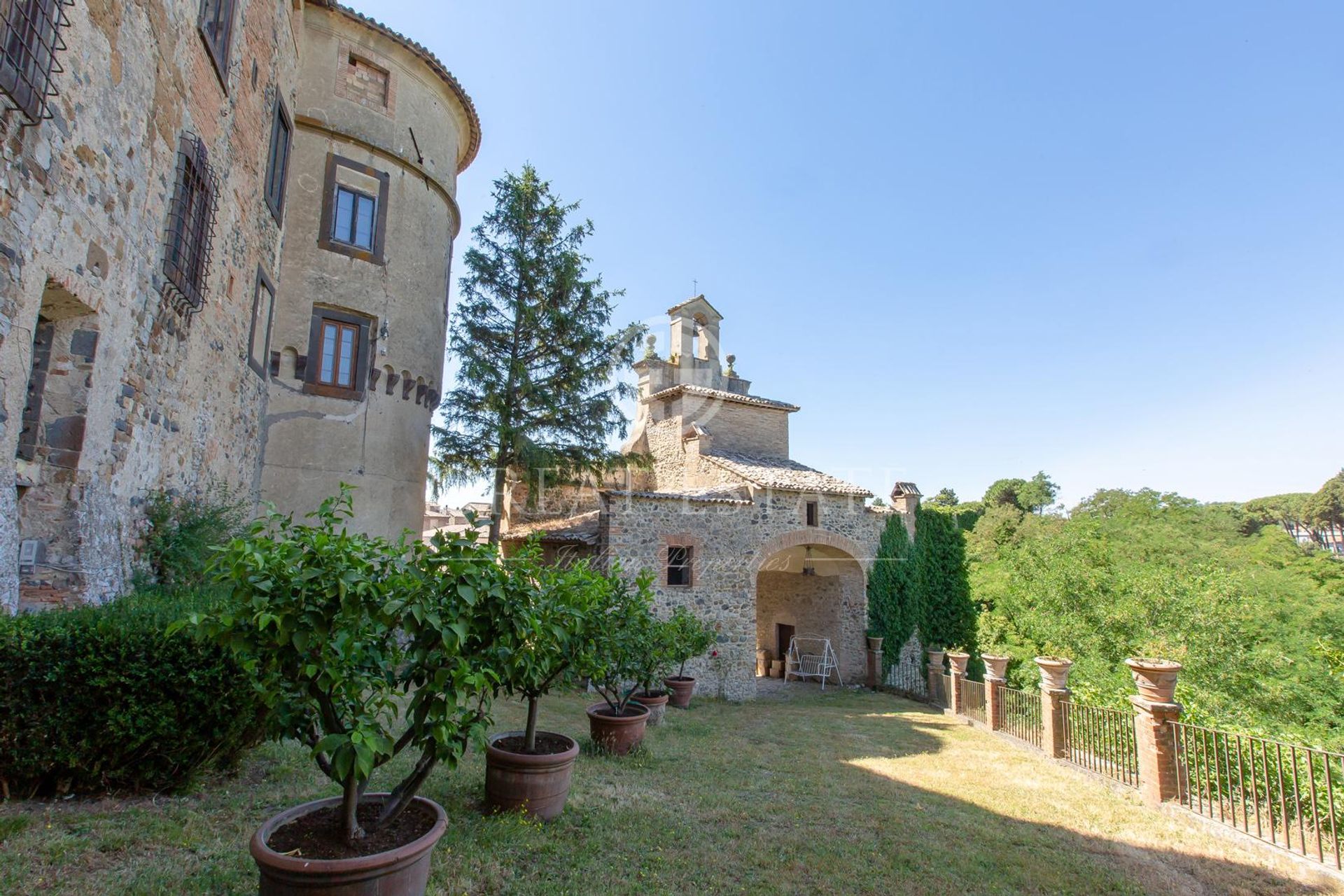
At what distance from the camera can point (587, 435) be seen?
1540cm

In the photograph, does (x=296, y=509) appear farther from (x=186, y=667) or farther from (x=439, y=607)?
(x=439, y=607)

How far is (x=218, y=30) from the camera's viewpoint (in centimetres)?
721

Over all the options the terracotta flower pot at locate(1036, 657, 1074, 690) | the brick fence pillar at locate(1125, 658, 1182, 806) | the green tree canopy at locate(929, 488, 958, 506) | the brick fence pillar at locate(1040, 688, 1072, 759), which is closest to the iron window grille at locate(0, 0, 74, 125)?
the brick fence pillar at locate(1125, 658, 1182, 806)

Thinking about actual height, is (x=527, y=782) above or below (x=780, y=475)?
below

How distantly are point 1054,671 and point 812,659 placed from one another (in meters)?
9.75

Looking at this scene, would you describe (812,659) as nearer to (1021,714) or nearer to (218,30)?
(1021,714)

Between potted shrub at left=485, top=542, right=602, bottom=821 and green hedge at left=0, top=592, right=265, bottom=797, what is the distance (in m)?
1.78

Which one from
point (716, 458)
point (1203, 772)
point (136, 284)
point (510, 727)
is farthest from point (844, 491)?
point (136, 284)

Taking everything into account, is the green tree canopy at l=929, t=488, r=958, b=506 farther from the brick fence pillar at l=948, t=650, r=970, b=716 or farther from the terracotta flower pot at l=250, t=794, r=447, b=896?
the terracotta flower pot at l=250, t=794, r=447, b=896

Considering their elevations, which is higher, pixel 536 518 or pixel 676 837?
pixel 536 518

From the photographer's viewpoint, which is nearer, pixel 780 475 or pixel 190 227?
pixel 190 227

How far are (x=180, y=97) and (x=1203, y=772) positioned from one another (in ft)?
43.6

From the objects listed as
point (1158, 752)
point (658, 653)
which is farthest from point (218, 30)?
point (1158, 752)

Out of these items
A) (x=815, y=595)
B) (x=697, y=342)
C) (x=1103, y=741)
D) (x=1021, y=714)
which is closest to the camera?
(x=1103, y=741)
